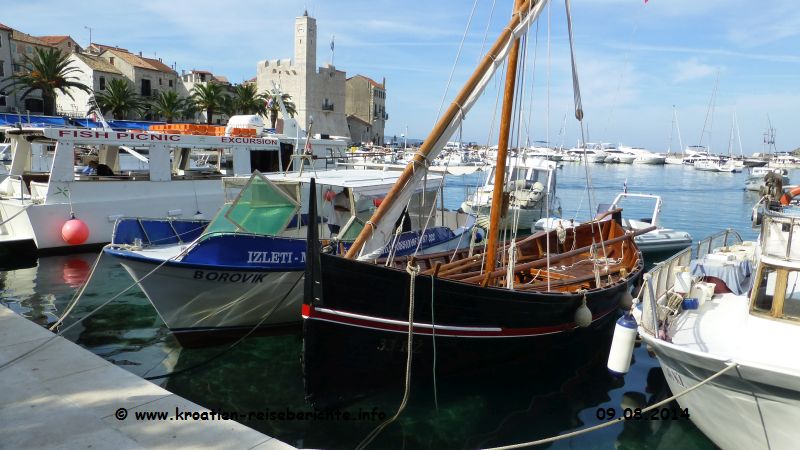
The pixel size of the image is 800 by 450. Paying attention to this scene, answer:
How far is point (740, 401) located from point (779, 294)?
1.73 meters

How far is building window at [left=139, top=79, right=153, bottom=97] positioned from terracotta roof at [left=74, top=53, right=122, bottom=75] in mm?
3472

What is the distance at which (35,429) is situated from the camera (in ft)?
17.2

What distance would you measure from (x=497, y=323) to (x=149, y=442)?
15.5ft

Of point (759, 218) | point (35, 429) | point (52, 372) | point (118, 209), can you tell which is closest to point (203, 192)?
point (118, 209)

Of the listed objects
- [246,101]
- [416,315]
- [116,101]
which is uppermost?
[246,101]

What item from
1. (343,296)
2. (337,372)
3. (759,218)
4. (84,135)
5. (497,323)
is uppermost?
(84,135)

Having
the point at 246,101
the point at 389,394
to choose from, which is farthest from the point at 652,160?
the point at 389,394

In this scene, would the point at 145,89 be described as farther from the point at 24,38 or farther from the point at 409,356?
the point at 409,356

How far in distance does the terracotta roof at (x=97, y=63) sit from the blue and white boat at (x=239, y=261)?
57.0m

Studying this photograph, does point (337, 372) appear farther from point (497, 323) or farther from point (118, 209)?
point (118, 209)

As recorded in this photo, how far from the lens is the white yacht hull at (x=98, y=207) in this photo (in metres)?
15.9

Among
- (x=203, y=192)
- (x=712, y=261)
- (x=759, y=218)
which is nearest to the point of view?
(x=759, y=218)

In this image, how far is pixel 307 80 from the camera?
3327 inches

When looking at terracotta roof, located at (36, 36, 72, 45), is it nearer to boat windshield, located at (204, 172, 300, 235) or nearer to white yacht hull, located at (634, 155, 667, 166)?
boat windshield, located at (204, 172, 300, 235)
